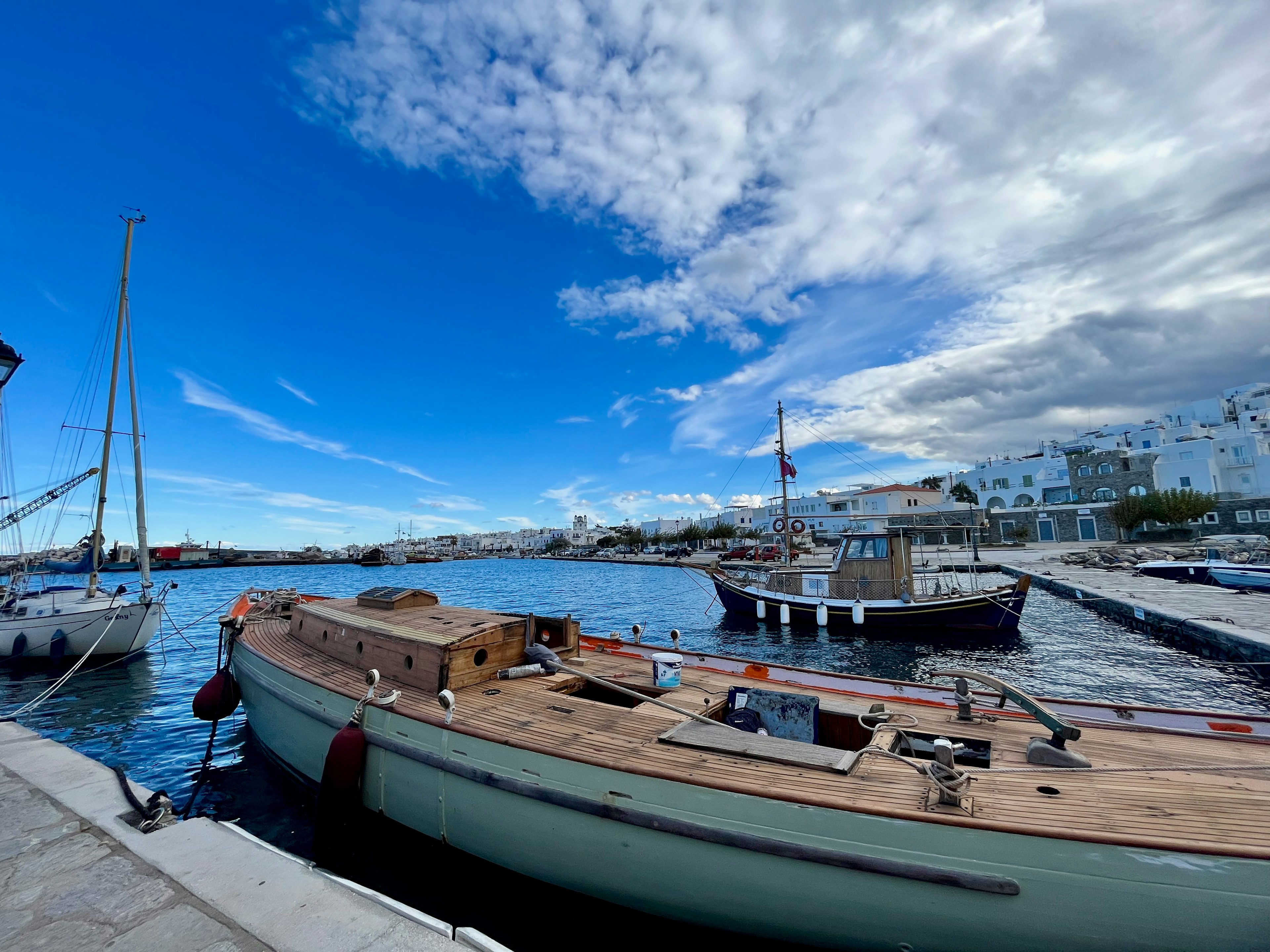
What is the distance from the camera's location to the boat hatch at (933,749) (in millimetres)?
5568

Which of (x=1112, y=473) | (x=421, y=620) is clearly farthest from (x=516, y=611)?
(x=1112, y=473)

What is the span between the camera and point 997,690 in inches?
241

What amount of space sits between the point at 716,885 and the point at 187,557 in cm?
16536

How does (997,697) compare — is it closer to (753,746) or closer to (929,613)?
(753,746)

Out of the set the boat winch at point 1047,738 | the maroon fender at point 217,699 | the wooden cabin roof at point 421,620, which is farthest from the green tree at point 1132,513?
the maroon fender at point 217,699

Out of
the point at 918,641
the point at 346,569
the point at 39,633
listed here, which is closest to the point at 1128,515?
the point at 918,641

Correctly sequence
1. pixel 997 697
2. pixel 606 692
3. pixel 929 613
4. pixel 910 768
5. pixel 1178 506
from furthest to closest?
pixel 1178 506 < pixel 929 613 < pixel 606 692 < pixel 997 697 < pixel 910 768

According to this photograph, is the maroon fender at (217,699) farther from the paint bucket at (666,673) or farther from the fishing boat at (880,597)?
the fishing boat at (880,597)

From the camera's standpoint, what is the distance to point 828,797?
4.41 metres

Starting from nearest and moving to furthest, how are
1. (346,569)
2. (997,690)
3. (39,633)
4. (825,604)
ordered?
(997,690)
(39,633)
(825,604)
(346,569)

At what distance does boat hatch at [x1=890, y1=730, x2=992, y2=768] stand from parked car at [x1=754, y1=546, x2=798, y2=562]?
49065mm

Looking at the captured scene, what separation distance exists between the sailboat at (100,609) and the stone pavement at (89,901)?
16577 millimetres

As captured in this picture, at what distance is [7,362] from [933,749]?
1072 centimetres

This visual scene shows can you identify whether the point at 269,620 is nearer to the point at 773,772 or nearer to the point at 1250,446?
the point at 773,772
